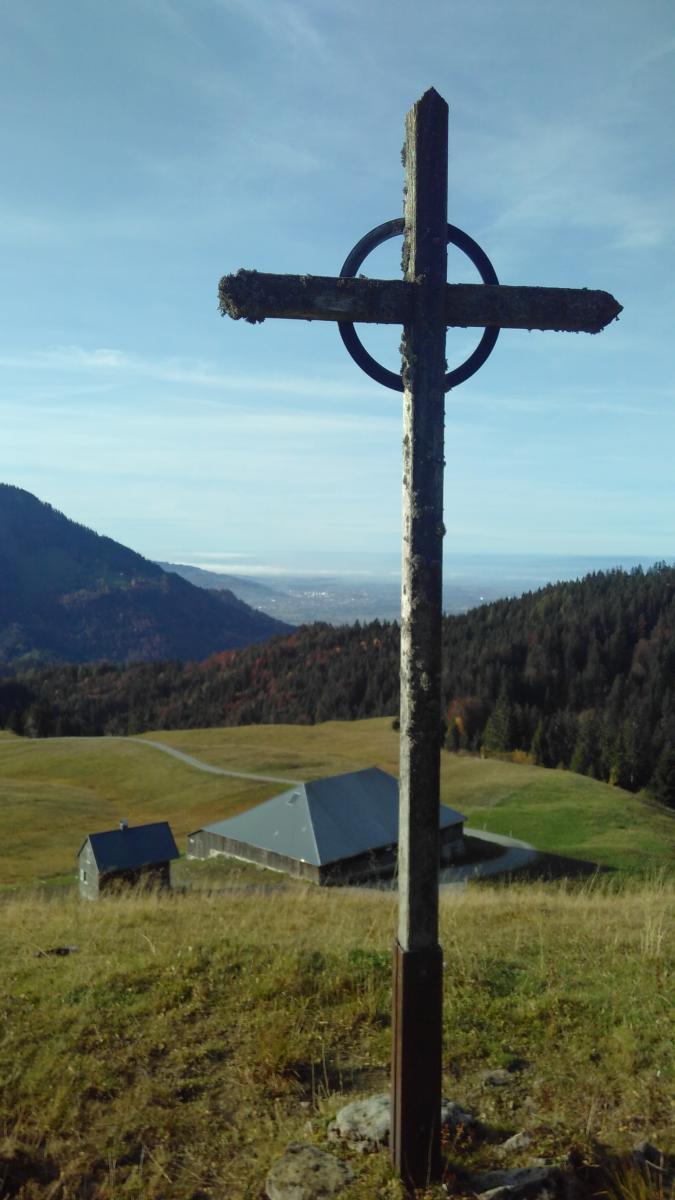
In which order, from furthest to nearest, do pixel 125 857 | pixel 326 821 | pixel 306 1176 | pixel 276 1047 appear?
pixel 326 821 → pixel 125 857 → pixel 276 1047 → pixel 306 1176

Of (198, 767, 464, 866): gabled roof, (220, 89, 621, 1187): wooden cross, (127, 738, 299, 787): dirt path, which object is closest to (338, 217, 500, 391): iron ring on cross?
(220, 89, 621, 1187): wooden cross

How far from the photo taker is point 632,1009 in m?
7.16

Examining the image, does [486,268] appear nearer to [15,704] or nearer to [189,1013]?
[189,1013]

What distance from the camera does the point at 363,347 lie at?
17.7 ft

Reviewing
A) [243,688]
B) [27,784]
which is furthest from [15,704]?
[27,784]

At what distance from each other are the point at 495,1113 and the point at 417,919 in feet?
5.78

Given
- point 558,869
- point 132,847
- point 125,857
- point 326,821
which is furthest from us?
point 558,869

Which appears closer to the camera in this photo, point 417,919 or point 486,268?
point 417,919

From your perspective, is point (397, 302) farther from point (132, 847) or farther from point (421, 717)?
point (132, 847)

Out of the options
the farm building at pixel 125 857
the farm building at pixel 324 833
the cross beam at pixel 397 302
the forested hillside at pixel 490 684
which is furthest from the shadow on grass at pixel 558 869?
the forested hillside at pixel 490 684

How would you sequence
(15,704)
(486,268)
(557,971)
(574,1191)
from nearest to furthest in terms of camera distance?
(574,1191) → (486,268) → (557,971) → (15,704)

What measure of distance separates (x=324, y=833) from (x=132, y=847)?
27.4ft

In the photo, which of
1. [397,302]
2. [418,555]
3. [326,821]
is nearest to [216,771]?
[326,821]

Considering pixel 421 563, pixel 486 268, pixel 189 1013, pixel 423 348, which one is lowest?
pixel 189 1013
